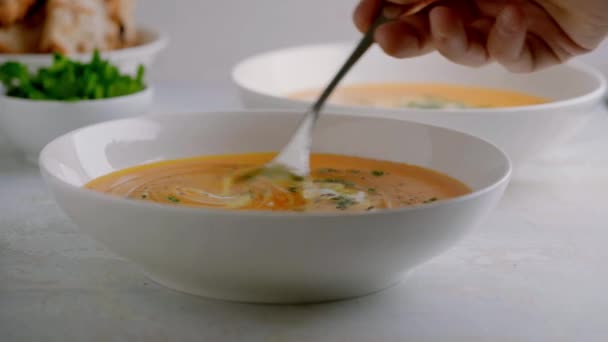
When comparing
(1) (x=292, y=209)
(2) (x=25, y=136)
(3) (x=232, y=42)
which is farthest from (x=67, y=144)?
(3) (x=232, y=42)

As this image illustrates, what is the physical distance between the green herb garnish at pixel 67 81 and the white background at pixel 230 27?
1.04 meters

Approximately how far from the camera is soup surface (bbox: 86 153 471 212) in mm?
1129

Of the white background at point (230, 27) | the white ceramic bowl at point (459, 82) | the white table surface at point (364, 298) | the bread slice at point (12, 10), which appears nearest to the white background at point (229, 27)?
the white background at point (230, 27)

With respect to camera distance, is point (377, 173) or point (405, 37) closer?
point (377, 173)

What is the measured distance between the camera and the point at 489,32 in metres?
1.46

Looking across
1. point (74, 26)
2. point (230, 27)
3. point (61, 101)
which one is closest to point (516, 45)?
point (61, 101)

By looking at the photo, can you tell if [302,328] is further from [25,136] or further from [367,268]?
[25,136]

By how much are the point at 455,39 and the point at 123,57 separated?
883mm

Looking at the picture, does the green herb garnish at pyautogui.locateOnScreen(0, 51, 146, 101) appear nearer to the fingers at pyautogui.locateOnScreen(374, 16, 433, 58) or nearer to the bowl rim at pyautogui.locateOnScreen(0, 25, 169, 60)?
the bowl rim at pyautogui.locateOnScreen(0, 25, 169, 60)

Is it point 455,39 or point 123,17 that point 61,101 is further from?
point 455,39

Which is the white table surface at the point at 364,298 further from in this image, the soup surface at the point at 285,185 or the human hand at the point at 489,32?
the human hand at the point at 489,32

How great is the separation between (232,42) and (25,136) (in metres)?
1.22

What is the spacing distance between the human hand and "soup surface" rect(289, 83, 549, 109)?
33 centimetres

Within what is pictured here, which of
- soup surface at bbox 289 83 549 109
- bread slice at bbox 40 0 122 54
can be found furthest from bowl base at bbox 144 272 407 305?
bread slice at bbox 40 0 122 54
